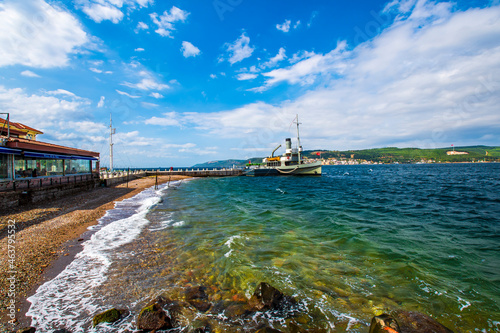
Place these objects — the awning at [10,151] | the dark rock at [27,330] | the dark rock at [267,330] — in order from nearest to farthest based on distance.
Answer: the dark rock at [27,330] < the dark rock at [267,330] < the awning at [10,151]

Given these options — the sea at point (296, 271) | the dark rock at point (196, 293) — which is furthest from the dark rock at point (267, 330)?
the dark rock at point (196, 293)

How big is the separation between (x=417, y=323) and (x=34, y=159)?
95.8 ft

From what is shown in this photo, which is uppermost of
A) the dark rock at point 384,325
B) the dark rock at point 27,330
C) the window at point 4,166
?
the window at point 4,166

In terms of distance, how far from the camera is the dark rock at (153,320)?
4188 millimetres

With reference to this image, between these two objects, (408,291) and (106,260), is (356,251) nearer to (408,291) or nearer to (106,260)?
(408,291)

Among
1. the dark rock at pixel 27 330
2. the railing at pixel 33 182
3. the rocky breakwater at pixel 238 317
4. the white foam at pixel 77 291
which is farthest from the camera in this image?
the railing at pixel 33 182

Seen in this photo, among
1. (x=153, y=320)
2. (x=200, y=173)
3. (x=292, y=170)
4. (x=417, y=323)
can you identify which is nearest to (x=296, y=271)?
(x=417, y=323)

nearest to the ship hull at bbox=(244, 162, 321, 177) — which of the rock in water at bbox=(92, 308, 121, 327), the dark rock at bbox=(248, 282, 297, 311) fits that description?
the dark rock at bbox=(248, 282, 297, 311)

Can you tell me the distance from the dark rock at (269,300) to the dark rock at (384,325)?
1.92m

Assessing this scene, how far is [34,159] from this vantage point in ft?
66.6

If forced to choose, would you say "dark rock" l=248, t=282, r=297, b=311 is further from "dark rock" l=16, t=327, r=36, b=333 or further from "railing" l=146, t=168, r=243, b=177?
"railing" l=146, t=168, r=243, b=177

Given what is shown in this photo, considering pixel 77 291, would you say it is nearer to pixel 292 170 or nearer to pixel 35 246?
pixel 35 246

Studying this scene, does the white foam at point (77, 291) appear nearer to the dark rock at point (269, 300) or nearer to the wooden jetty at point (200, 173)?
the dark rock at point (269, 300)

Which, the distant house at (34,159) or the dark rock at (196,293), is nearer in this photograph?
Result: the dark rock at (196,293)
